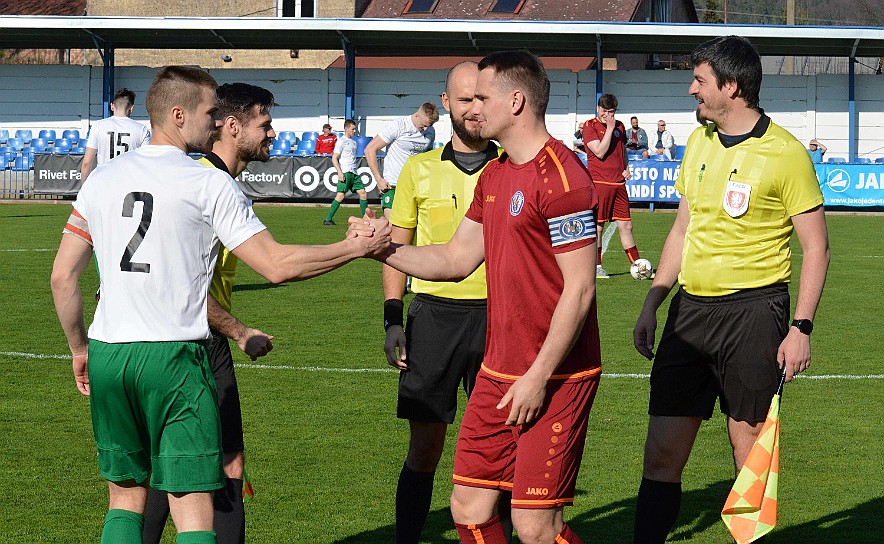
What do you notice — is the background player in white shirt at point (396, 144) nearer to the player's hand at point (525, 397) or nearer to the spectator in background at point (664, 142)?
the player's hand at point (525, 397)

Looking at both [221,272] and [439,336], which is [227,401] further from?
[439,336]

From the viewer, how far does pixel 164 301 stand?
4055mm

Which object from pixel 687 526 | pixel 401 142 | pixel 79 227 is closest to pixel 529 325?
pixel 79 227

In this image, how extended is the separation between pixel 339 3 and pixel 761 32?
19.6 metres

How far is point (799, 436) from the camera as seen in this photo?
7.50m

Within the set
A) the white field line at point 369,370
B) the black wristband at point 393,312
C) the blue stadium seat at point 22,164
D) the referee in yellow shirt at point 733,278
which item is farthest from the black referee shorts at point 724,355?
the blue stadium seat at point 22,164

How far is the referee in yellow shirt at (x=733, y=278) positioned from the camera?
491 cm

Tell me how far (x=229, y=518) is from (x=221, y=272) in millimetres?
1024

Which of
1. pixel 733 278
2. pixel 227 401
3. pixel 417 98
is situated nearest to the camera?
pixel 227 401

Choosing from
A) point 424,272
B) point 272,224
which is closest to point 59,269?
point 424,272

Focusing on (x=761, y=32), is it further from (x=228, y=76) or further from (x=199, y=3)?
(x=199, y=3)

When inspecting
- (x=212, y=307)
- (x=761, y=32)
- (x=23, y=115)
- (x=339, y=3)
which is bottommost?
(x=212, y=307)

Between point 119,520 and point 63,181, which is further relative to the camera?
point 63,181

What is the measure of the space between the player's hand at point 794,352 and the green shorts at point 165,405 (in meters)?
2.29
